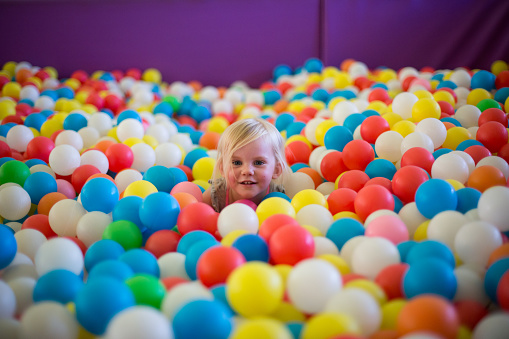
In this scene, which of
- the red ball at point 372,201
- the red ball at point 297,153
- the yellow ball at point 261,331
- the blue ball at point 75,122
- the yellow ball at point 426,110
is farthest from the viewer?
the blue ball at point 75,122

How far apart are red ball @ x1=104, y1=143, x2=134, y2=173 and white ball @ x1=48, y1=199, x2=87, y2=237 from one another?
0.36 meters

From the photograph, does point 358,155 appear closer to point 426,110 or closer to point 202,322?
point 426,110

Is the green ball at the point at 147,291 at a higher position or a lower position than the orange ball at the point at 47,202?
lower

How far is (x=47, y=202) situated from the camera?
145cm

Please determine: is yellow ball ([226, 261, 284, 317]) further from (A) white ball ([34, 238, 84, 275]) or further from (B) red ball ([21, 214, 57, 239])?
(B) red ball ([21, 214, 57, 239])

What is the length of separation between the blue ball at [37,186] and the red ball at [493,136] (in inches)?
55.1

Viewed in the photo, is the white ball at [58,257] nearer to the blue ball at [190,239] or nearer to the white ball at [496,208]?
the blue ball at [190,239]

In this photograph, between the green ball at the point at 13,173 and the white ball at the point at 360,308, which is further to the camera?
the green ball at the point at 13,173

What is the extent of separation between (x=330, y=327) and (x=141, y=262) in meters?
0.47

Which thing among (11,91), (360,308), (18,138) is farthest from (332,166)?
(11,91)

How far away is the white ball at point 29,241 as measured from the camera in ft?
3.93

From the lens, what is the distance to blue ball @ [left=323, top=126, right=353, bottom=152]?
1.68 meters

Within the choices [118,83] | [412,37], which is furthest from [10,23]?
[412,37]

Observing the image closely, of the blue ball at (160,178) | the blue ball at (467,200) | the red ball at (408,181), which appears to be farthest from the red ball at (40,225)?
the blue ball at (467,200)
